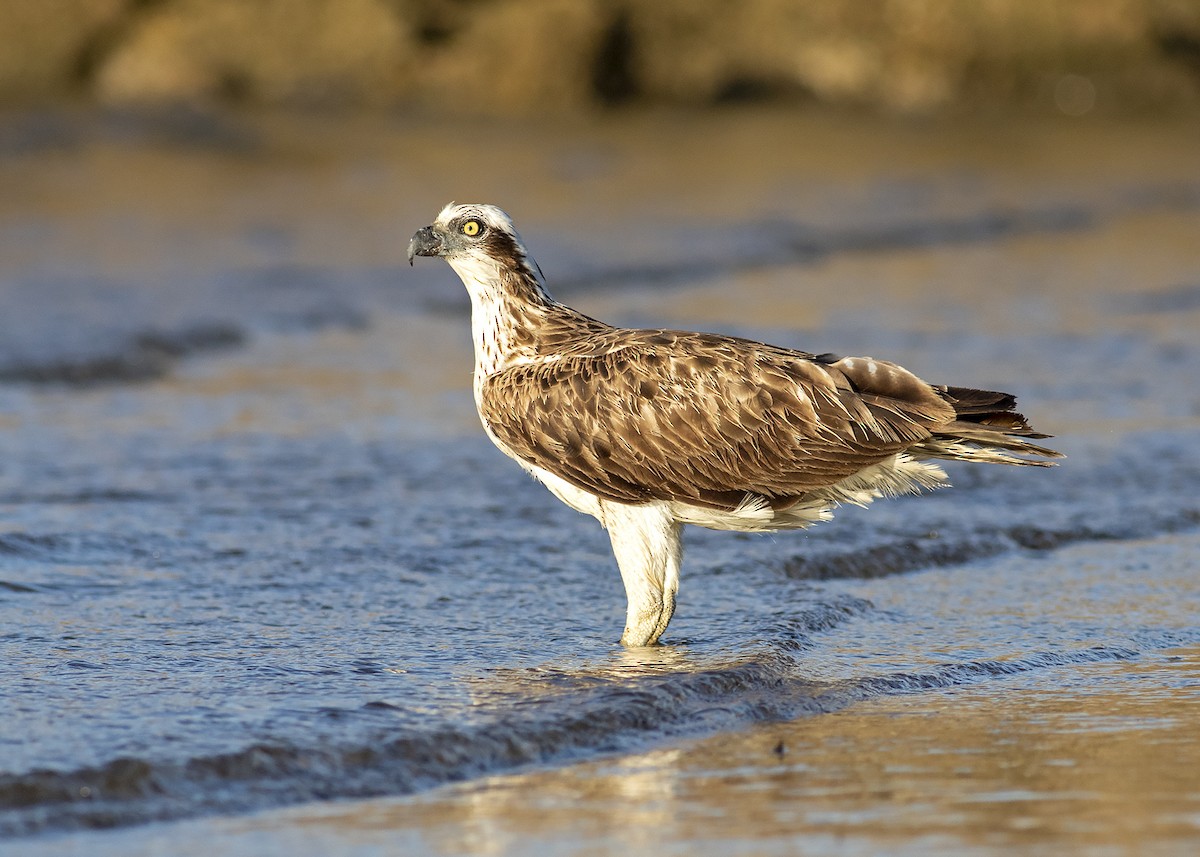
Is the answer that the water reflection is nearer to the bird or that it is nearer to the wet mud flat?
the wet mud flat

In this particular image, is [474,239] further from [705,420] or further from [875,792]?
[875,792]

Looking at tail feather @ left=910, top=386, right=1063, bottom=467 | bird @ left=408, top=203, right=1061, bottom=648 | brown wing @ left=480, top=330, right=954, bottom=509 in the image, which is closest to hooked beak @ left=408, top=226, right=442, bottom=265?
bird @ left=408, top=203, right=1061, bottom=648

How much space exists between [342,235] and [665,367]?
12010mm

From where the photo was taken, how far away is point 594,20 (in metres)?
29.0

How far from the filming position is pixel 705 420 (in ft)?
24.2

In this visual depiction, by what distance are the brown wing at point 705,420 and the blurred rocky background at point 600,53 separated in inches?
727

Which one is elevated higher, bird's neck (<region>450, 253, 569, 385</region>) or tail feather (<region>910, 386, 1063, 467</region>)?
bird's neck (<region>450, 253, 569, 385</region>)

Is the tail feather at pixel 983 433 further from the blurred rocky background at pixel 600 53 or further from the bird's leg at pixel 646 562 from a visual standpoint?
the blurred rocky background at pixel 600 53

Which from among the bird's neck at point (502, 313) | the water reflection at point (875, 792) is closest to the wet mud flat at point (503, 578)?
the water reflection at point (875, 792)

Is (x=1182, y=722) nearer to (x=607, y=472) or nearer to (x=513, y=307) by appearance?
(x=607, y=472)

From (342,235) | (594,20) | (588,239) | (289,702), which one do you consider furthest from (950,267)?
(289,702)

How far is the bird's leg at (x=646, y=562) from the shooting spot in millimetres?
7410

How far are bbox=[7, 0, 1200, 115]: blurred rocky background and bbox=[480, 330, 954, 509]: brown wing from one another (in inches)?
727

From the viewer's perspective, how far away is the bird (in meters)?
7.23
